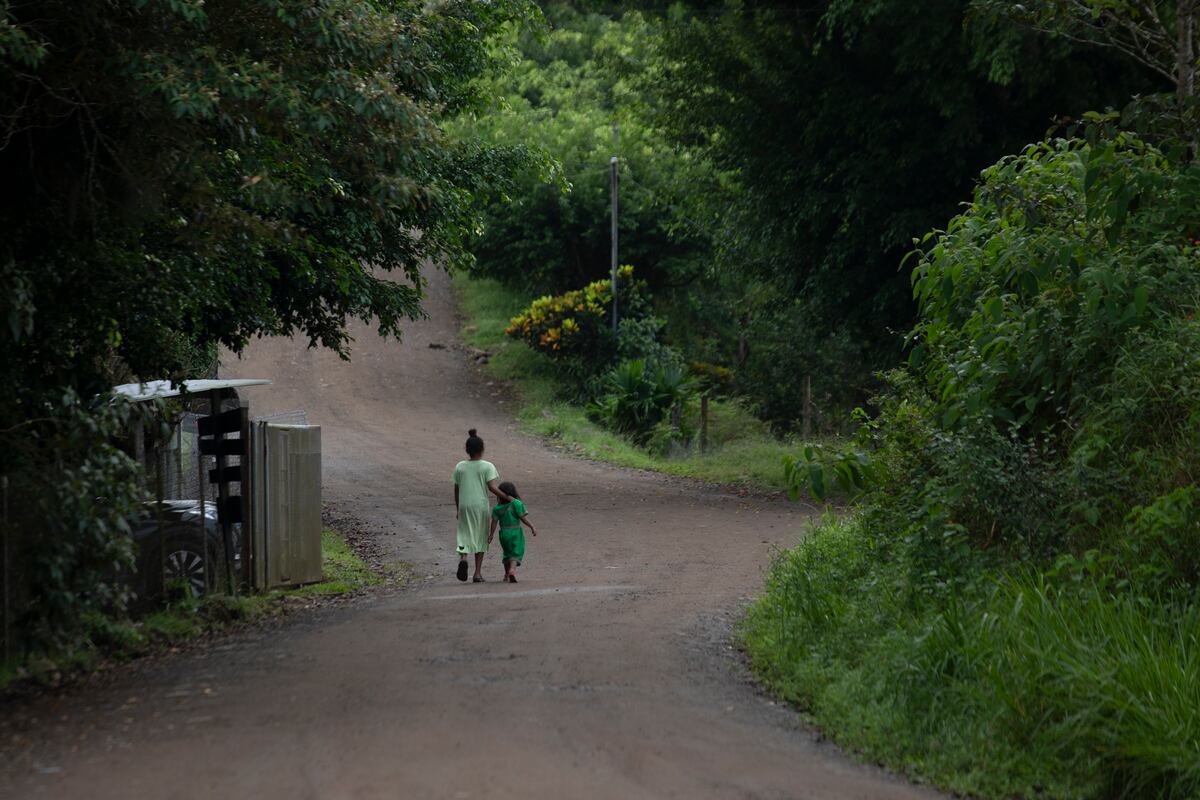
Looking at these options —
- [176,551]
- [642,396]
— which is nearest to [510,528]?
[176,551]

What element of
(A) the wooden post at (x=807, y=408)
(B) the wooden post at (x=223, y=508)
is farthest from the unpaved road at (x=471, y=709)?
(A) the wooden post at (x=807, y=408)

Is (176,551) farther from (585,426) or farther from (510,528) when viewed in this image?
(585,426)

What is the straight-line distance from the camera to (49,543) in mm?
7918

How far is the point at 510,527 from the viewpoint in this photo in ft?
43.9

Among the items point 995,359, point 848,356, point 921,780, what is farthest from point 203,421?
point 848,356

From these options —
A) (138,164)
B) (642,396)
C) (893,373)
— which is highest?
(138,164)

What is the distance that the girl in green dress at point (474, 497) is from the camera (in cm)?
1325

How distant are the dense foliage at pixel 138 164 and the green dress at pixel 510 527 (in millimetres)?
4278

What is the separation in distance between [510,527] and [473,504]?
0.46m

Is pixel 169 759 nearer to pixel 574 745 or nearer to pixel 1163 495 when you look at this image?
pixel 574 745

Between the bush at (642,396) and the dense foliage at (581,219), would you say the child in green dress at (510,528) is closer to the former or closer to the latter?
the bush at (642,396)

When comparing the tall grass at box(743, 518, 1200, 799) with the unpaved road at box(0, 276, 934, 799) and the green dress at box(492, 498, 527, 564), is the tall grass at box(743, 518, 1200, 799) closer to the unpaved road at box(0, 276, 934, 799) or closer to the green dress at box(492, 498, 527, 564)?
the unpaved road at box(0, 276, 934, 799)

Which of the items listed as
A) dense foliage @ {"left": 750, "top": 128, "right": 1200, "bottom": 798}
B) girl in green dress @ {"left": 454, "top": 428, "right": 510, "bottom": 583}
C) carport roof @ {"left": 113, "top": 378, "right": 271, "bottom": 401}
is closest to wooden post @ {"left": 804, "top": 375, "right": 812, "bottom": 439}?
girl in green dress @ {"left": 454, "top": 428, "right": 510, "bottom": 583}

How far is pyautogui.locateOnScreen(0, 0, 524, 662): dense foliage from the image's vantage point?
812cm
